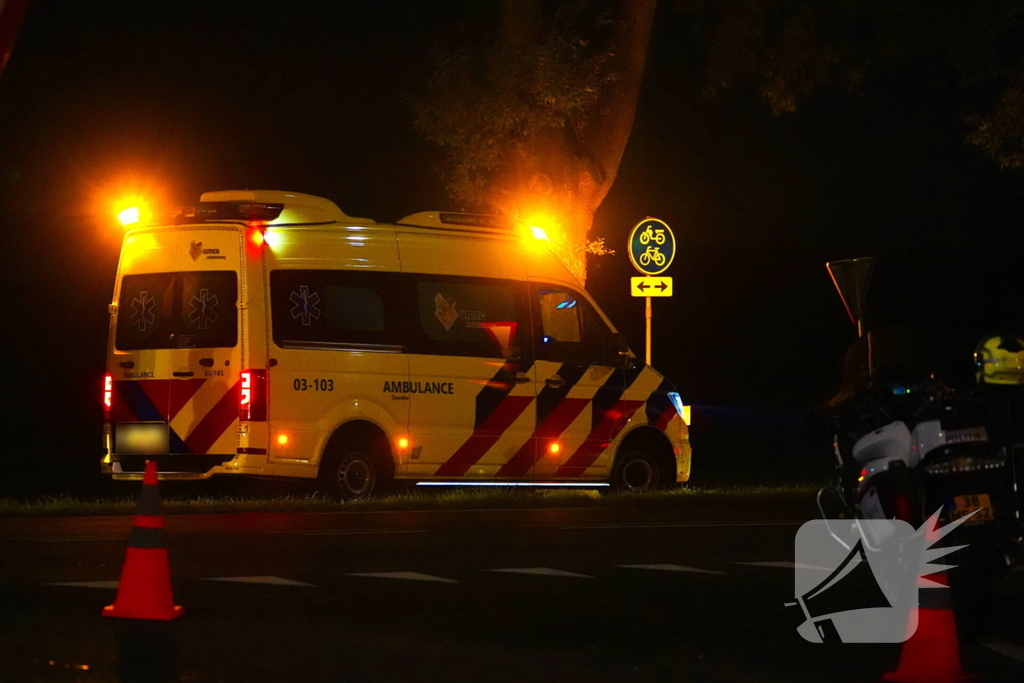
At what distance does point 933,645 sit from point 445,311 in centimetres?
976

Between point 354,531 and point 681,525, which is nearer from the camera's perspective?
point 354,531

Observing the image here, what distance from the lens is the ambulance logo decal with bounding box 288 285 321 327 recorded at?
14.8m

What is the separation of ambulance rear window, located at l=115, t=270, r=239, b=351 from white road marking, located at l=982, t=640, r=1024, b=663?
27.2ft

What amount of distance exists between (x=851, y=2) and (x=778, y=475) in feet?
20.6

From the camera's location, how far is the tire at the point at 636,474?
16.8 m

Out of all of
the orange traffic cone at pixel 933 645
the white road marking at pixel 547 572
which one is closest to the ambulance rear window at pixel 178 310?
the white road marking at pixel 547 572

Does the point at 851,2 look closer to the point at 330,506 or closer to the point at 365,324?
the point at 365,324

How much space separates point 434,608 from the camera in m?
8.54

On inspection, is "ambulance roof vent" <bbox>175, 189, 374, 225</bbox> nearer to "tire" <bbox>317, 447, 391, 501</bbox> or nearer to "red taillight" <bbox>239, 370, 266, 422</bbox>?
"red taillight" <bbox>239, 370, 266, 422</bbox>

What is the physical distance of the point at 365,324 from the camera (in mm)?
15289

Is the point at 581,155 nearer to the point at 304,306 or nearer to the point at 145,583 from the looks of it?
the point at 304,306

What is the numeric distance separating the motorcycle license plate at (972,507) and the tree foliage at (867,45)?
582 inches

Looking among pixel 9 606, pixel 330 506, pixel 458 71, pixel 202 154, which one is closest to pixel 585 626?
pixel 9 606

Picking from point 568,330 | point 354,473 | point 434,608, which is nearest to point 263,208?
point 354,473
